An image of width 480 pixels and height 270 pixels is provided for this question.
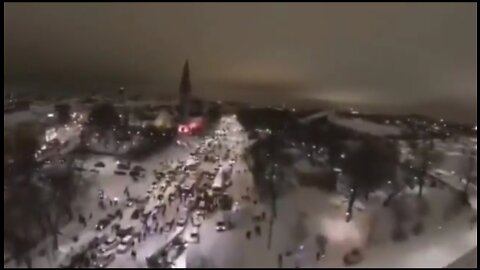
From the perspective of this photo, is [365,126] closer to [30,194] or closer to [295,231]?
[295,231]

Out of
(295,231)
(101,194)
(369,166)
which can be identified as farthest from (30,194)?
(369,166)

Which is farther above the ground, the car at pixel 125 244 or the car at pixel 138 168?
the car at pixel 138 168

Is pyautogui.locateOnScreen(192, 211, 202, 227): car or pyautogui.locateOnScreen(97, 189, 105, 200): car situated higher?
pyautogui.locateOnScreen(97, 189, 105, 200): car

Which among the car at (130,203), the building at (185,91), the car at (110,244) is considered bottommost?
the car at (110,244)

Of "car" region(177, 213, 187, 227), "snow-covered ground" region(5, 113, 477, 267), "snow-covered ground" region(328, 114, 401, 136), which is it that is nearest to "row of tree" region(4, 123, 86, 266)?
"snow-covered ground" region(5, 113, 477, 267)

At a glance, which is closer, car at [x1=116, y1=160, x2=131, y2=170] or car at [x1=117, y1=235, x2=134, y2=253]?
car at [x1=117, y1=235, x2=134, y2=253]

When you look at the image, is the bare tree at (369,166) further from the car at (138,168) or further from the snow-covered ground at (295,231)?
the car at (138,168)

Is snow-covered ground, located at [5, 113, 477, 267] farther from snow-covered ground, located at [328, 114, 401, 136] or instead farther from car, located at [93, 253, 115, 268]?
snow-covered ground, located at [328, 114, 401, 136]

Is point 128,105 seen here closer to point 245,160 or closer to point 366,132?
point 245,160

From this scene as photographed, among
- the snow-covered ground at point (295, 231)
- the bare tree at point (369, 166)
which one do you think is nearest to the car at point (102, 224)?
the snow-covered ground at point (295, 231)
